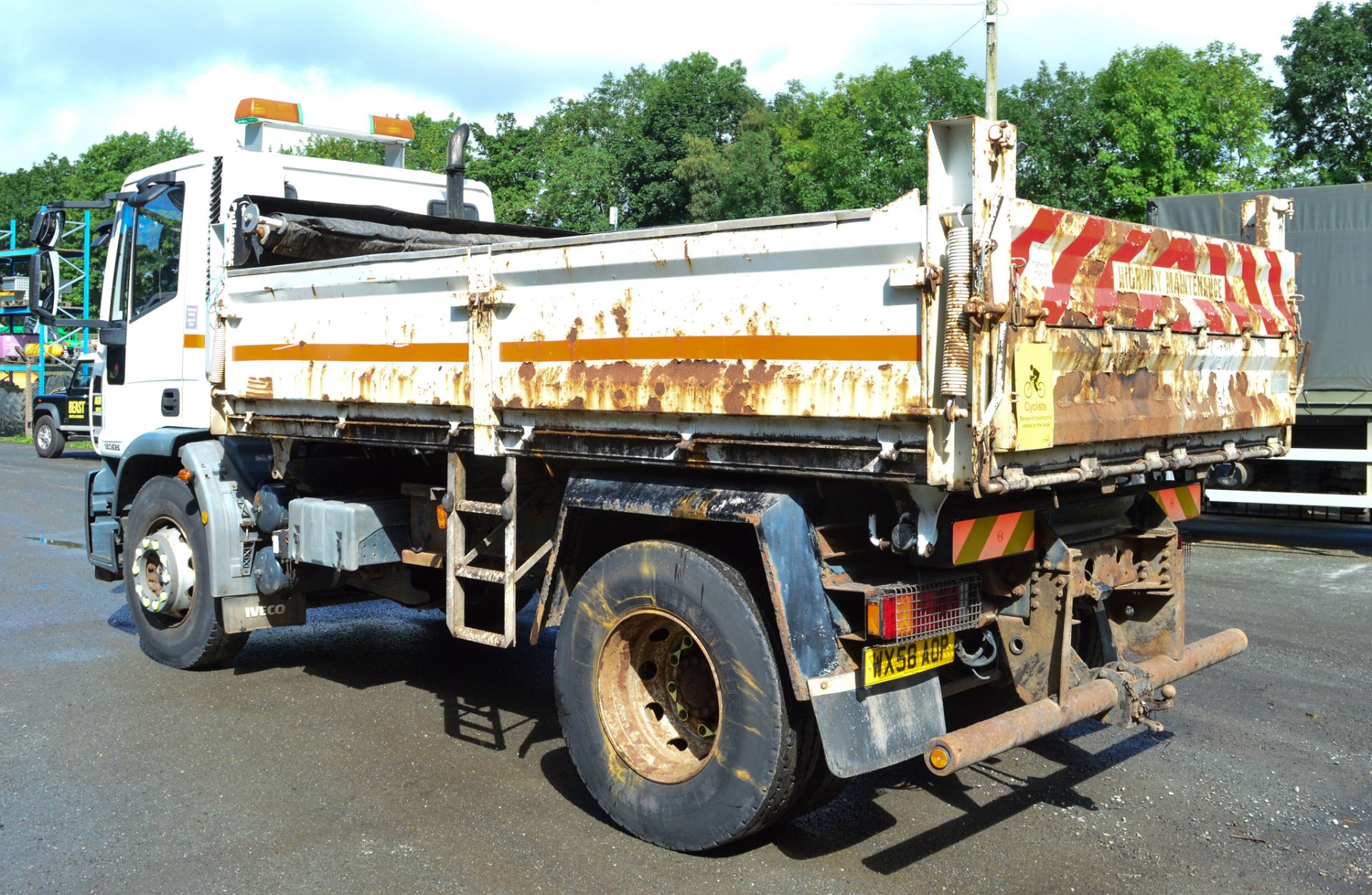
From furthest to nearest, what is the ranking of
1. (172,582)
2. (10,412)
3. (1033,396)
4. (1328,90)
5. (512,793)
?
(1328,90) → (10,412) → (172,582) → (512,793) → (1033,396)

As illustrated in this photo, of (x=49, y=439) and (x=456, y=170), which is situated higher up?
(x=456, y=170)

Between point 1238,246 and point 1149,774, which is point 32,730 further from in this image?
point 1238,246

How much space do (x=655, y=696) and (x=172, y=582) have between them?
3.64 meters

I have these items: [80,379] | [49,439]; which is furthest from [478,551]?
[49,439]

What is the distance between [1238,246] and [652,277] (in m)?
2.58

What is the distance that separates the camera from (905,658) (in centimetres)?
405

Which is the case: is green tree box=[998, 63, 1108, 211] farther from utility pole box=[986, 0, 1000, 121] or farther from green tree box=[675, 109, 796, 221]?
utility pole box=[986, 0, 1000, 121]

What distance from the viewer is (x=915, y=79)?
37469mm

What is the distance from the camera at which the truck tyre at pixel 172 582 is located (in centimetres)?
Result: 684

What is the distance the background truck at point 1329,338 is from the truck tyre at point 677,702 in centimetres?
776

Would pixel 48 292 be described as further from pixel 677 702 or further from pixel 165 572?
pixel 677 702

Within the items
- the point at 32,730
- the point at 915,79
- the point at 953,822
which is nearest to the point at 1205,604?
Result: the point at 953,822

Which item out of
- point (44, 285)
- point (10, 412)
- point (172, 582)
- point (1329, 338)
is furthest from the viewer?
point (10, 412)

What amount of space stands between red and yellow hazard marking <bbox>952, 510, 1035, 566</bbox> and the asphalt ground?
111 centimetres
